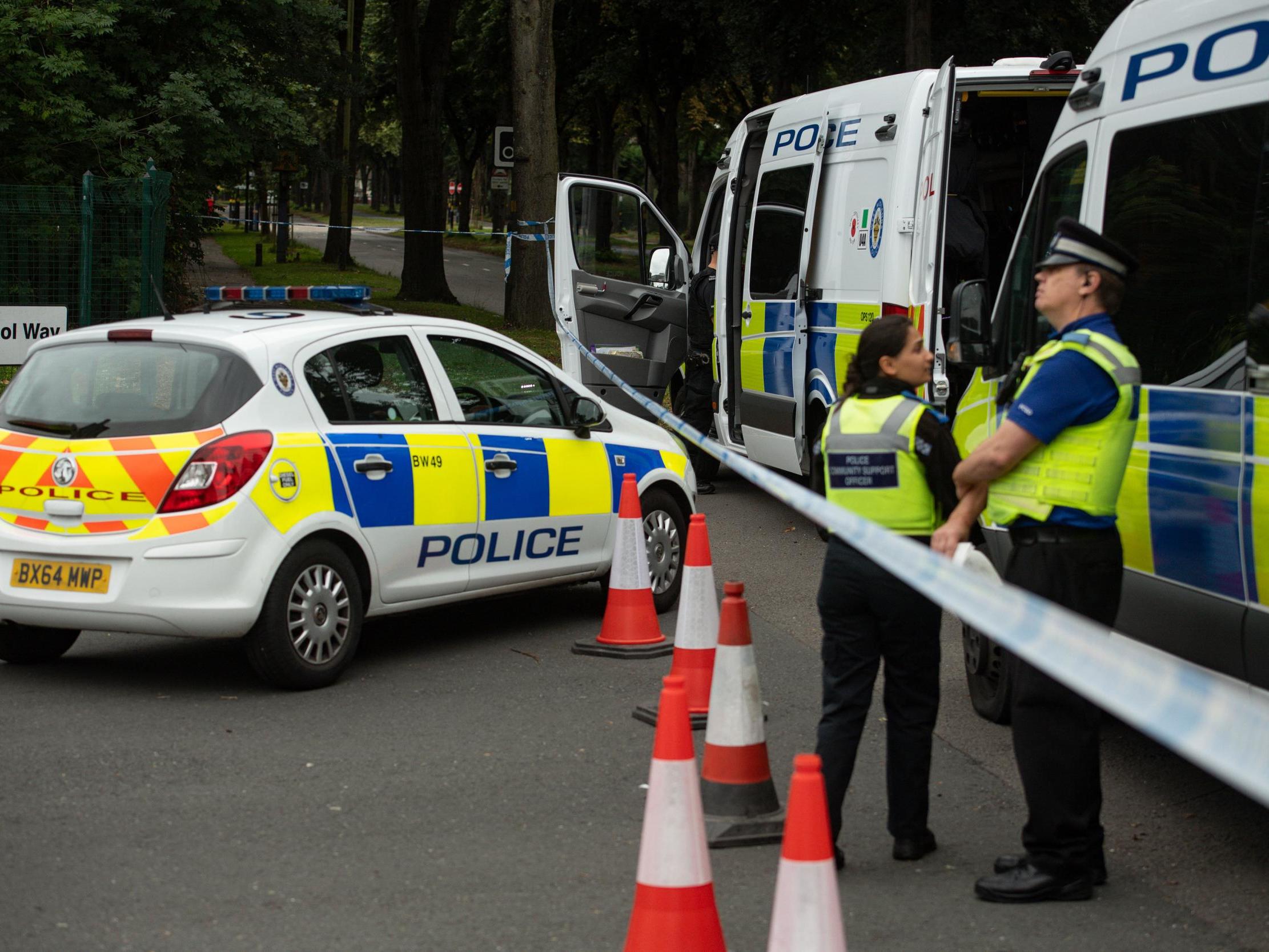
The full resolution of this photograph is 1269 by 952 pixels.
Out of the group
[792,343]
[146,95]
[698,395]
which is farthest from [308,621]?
[146,95]

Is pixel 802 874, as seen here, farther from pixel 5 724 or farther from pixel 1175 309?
pixel 5 724

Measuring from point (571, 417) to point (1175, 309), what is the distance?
3.50m

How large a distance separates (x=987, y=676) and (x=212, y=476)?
3.21 meters

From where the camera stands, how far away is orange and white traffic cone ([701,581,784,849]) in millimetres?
4910

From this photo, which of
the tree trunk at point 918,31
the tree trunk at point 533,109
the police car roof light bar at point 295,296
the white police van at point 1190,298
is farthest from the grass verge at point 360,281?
the tree trunk at point 918,31

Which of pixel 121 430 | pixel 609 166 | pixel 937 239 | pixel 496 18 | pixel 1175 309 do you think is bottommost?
pixel 121 430

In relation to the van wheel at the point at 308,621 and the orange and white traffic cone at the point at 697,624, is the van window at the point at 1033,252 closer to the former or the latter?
the orange and white traffic cone at the point at 697,624

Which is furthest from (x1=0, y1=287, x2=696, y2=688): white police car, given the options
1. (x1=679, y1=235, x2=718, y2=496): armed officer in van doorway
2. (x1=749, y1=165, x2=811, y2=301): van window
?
(x1=679, y1=235, x2=718, y2=496): armed officer in van doorway

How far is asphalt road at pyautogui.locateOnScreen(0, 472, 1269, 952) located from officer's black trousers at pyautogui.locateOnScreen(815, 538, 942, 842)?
0.30 metres

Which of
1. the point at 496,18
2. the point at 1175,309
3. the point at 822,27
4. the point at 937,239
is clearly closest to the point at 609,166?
the point at 496,18

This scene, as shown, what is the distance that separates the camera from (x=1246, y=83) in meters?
4.75

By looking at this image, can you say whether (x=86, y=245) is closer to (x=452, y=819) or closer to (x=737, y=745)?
(x=452, y=819)

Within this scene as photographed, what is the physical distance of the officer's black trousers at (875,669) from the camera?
4523 mm

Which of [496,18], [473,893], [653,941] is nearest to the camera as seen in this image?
[653,941]
